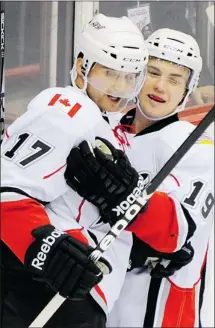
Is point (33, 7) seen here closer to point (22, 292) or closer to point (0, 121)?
point (0, 121)

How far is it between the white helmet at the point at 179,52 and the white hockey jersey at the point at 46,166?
0.31 metres

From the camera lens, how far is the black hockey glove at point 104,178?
1.65m

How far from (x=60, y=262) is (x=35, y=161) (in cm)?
20

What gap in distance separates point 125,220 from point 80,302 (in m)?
0.19

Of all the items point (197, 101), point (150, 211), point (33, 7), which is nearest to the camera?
point (150, 211)

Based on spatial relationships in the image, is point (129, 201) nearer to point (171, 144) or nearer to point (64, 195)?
point (64, 195)

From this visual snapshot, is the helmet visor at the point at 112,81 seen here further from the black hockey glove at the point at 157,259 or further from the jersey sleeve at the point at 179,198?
the black hockey glove at the point at 157,259

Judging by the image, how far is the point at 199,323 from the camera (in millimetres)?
2170

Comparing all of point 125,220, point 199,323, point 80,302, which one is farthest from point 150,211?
point 199,323

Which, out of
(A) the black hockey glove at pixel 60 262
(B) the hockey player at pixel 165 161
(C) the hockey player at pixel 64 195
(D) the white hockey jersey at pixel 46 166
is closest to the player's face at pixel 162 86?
(B) the hockey player at pixel 165 161

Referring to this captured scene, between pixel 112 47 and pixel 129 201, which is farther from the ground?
pixel 112 47

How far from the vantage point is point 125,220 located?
1680 mm

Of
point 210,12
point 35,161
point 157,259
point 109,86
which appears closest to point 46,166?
point 35,161

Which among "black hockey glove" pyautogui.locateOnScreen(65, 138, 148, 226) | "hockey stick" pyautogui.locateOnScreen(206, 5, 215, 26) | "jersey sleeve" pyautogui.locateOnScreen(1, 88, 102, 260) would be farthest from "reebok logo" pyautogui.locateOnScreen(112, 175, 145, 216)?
"hockey stick" pyautogui.locateOnScreen(206, 5, 215, 26)
